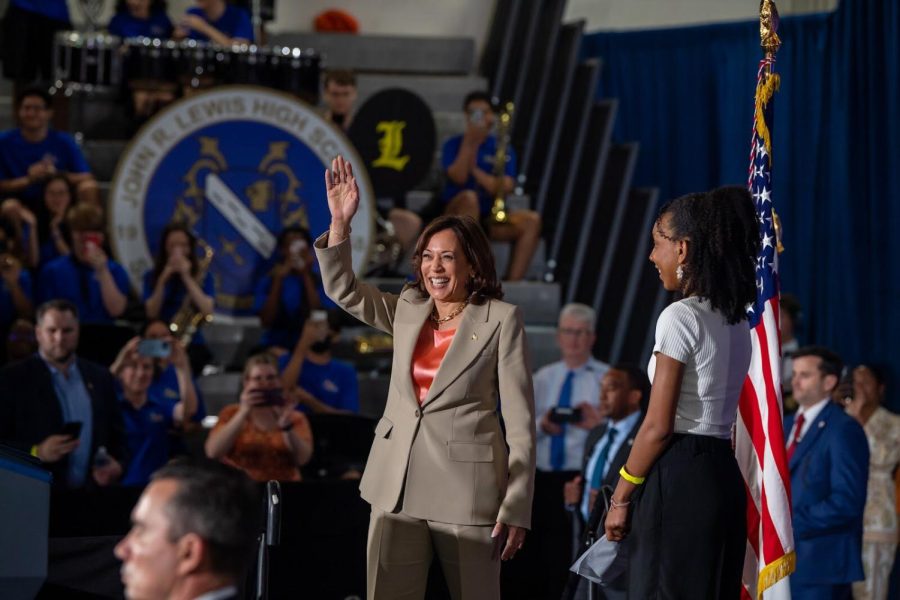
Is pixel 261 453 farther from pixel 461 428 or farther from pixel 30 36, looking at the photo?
pixel 30 36

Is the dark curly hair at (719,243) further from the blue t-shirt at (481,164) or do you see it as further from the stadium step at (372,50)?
the stadium step at (372,50)

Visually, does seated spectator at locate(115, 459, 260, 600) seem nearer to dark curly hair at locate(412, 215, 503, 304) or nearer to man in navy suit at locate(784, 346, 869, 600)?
dark curly hair at locate(412, 215, 503, 304)

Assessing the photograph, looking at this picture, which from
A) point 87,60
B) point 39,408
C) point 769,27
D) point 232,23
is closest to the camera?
point 769,27

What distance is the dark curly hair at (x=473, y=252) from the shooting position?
395cm

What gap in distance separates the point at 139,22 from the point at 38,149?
156 cm

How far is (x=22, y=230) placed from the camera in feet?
26.7

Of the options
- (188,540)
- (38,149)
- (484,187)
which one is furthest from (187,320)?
Result: (188,540)

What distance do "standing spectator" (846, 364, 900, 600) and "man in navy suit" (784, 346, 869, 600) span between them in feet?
5.13

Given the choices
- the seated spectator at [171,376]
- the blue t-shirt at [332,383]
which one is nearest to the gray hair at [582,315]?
the blue t-shirt at [332,383]

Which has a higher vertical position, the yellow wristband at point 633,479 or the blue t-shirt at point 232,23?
the blue t-shirt at point 232,23

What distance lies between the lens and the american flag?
440cm

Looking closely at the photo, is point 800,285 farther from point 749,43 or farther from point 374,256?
point 374,256

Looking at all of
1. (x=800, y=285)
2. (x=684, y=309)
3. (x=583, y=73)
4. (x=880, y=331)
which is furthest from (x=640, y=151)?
(x=684, y=309)

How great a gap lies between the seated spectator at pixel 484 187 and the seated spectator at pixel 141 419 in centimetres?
286
